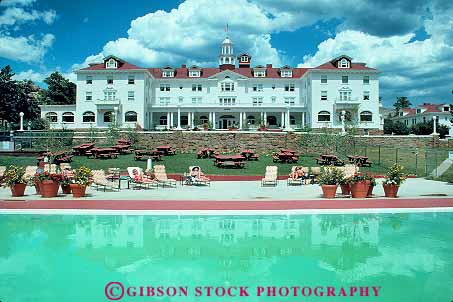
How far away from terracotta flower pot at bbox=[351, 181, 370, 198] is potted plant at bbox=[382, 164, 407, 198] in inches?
33.3

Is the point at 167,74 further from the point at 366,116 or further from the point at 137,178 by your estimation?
the point at 137,178

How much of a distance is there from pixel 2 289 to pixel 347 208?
10.2 meters

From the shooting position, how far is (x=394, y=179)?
15000 millimetres

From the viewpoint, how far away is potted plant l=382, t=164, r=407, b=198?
14898mm

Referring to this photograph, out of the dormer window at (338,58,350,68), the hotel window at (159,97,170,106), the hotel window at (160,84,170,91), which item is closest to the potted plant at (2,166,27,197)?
the hotel window at (159,97,170,106)

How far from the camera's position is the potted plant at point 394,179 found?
14.9m

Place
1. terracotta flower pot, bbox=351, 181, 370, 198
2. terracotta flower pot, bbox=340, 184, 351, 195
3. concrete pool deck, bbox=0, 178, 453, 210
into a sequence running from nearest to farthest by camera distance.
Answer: concrete pool deck, bbox=0, 178, 453, 210 → terracotta flower pot, bbox=351, 181, 370, 198 → terracotta flower pot, bbox=340, 184, 351, 195

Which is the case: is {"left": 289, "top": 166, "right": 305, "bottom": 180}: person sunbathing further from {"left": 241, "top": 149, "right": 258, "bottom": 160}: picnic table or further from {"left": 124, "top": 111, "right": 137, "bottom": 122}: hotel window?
{"left": 124, "top": 111, "right": 137, "bottom": 122}: hotel window

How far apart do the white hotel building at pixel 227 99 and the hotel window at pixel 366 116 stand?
5.3 inches

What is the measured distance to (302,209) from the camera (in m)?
12.9

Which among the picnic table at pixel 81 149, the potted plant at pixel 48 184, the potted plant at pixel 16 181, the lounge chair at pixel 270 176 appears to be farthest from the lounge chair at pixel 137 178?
the picnic table at pixel 81 149

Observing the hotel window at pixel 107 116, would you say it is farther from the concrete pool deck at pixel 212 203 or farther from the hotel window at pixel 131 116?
the concrete pool deck at pixel 212 203

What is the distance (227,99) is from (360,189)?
155ft

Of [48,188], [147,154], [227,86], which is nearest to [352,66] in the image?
[227,86]
